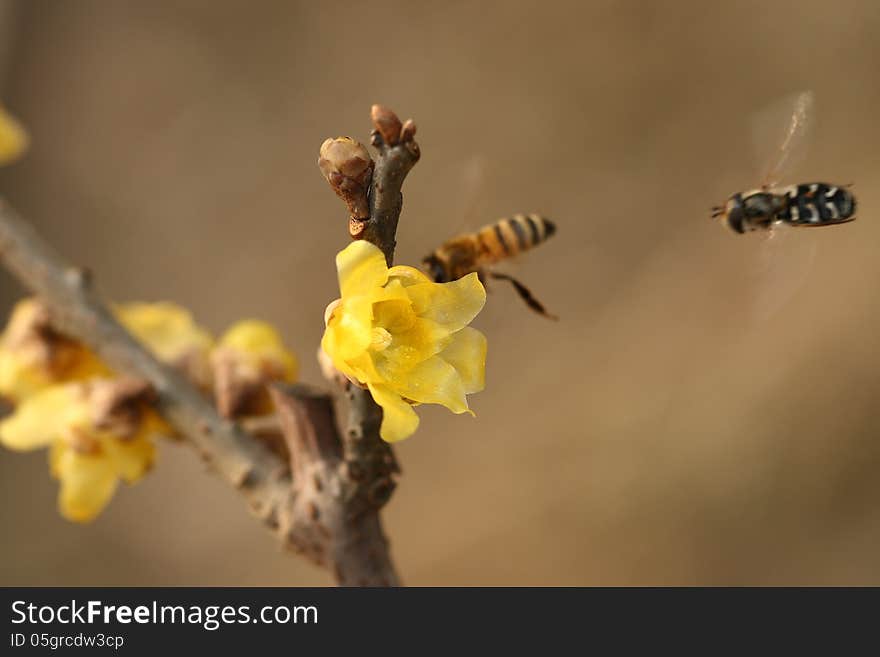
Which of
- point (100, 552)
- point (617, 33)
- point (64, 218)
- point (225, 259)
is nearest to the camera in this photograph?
point (617, 33)

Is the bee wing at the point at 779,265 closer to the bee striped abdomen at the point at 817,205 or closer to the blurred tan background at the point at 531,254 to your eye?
the bee striped abdomen at the point at 817,205

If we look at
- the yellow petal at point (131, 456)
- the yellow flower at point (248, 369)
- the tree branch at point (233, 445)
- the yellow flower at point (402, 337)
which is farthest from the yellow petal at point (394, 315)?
the yellow petal at point (131, 456)

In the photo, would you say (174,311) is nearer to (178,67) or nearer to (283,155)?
(283,155)

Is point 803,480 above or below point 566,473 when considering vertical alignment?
below

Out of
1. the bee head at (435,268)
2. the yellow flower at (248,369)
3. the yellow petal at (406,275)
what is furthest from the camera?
the yellow flower at (248,369)

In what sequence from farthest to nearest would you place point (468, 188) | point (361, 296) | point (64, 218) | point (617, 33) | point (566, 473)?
point (64, 218), point (617, 33), point (566, 473), point (468, 188), point (361, 296)

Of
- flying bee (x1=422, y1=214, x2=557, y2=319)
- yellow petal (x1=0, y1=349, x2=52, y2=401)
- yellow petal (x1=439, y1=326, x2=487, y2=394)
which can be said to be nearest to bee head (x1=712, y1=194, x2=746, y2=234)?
flying bee (x1=422, y1=214, x2=557, y2=319)

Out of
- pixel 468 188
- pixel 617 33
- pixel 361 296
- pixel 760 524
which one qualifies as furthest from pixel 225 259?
pixel 361 296
